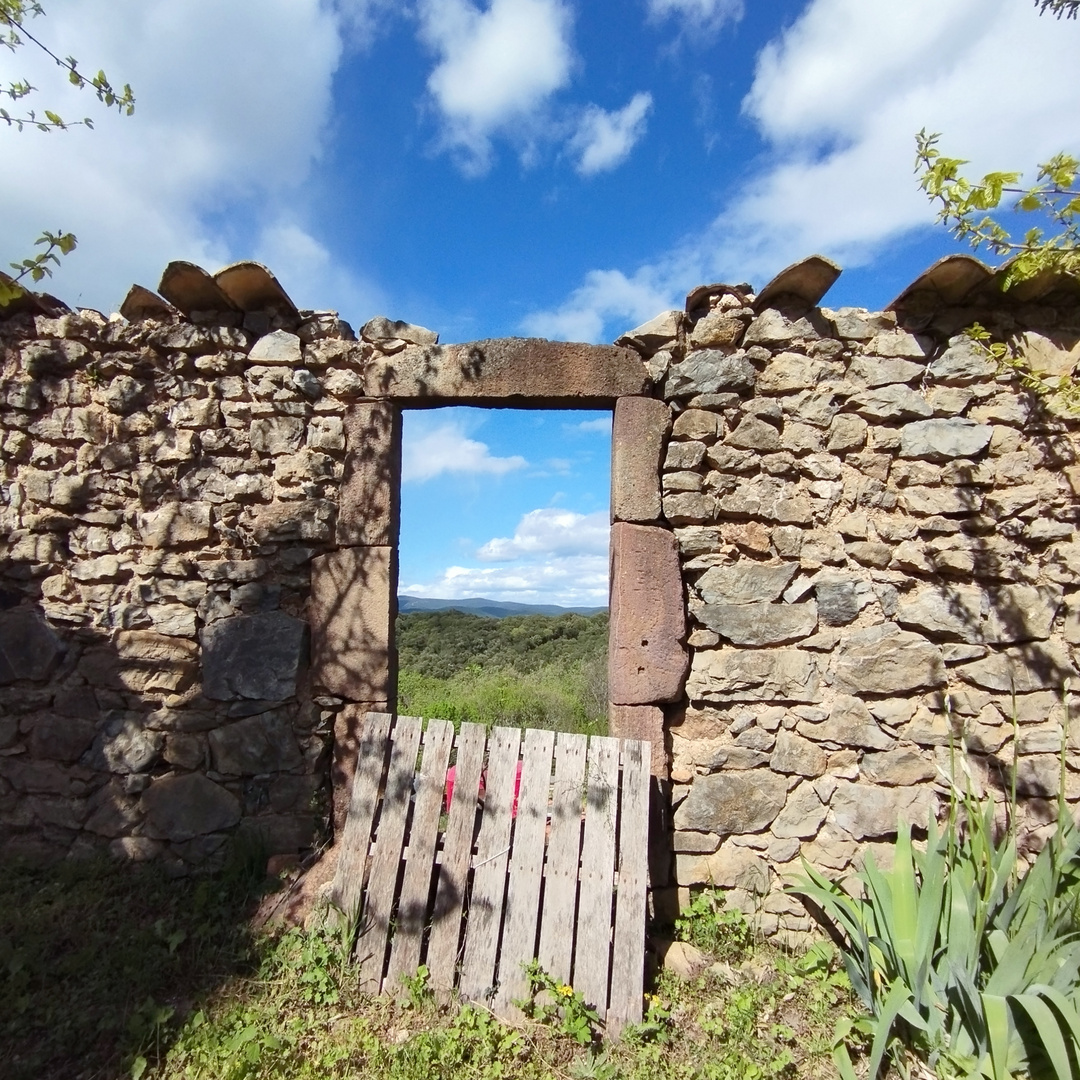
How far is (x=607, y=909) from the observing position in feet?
8.95

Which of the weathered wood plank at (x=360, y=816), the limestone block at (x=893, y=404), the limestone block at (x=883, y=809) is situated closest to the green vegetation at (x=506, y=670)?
the weathered wood plank at (x=360, y=816)

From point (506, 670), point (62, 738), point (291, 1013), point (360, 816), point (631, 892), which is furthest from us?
point (506, 670)

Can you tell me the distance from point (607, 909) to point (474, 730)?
2.82 feet

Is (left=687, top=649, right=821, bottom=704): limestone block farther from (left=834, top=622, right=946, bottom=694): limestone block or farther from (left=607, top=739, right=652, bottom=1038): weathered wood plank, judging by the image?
(left=607, top=739, right=652, bottom=1038): weathered wood plank

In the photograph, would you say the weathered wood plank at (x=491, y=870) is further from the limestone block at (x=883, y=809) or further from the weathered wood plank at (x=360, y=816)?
the limestone block at (x=883, y=809)

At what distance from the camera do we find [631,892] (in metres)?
2.75

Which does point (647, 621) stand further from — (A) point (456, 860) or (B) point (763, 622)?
(A) point (456, 860)

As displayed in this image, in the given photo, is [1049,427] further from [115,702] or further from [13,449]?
[13,449]

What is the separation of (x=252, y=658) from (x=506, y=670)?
750 cm

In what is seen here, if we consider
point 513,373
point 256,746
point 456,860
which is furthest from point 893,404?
point 256,746

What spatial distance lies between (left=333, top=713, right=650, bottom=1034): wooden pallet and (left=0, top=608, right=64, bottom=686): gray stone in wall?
1.59 m

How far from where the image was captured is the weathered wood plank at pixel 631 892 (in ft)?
8.47

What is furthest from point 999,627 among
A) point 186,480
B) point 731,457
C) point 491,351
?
point 186,480

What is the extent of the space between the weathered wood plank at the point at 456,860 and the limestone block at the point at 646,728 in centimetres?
60
